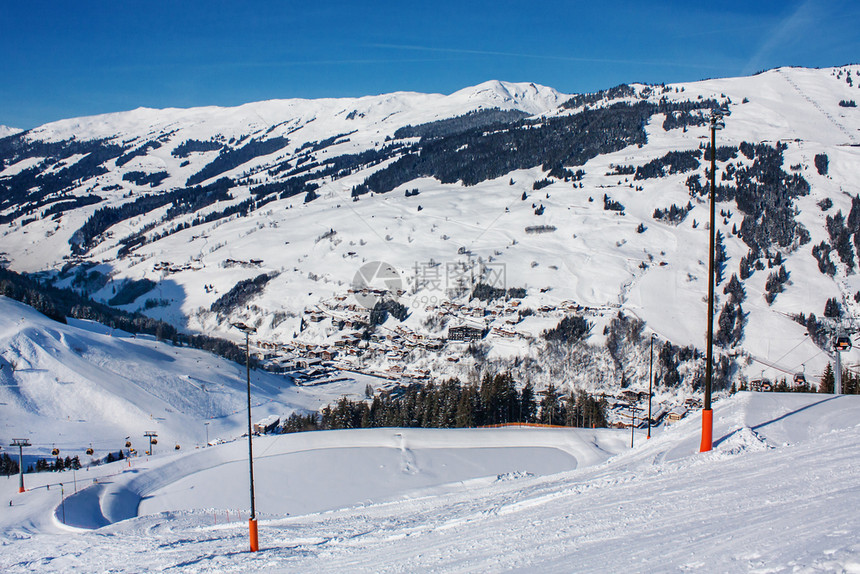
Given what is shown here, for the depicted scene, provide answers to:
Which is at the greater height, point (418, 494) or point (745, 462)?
point (745, 462)

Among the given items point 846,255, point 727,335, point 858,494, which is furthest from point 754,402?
point 846,255

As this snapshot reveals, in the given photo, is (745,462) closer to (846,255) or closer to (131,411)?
(131,411)

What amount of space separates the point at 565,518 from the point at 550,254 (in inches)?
3020

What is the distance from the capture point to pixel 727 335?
61.3 m

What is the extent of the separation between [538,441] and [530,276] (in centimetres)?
4675

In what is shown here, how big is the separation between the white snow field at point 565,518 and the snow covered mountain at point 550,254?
140 feet

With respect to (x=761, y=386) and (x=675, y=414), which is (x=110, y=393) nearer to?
(x=675, y=414)

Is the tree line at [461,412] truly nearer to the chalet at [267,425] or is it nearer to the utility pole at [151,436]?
the chalet at [267,425]

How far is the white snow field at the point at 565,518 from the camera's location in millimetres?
6223

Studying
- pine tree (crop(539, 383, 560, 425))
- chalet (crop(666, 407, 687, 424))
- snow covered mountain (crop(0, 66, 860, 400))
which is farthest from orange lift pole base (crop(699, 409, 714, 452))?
snow covered mountain (crop(0, 66, 860, 400))

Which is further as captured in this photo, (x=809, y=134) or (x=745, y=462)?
(x=809, y=134)

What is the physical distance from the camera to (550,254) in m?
83.4

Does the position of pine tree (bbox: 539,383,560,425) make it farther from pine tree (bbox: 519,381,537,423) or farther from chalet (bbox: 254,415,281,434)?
chalet (bbox: 254,415,281,434)

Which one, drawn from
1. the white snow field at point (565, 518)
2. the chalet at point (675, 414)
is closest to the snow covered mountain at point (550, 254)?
the chalet at point (675, 414)
